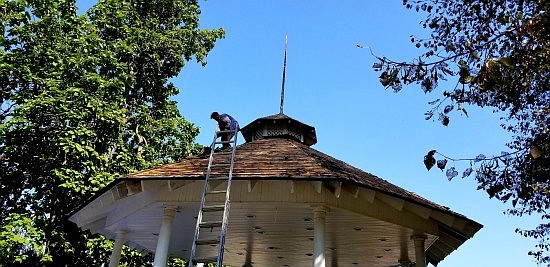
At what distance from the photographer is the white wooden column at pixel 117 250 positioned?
547 inches

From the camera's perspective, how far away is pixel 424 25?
10492mm

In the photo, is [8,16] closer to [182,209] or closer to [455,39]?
[182,209]

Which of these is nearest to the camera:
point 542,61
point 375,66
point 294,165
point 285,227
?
point 375,66

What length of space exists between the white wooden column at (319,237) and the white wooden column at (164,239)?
3.60 metres

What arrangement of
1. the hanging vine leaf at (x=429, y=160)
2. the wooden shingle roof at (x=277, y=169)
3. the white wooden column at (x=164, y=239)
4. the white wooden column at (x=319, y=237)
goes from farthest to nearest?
the white wooden column at (x=164, y=239) → the wooden shingle roof at (x=277, y=169) → the white wooden column at (x=319, y=237) → the hanging vine leaf at (x=429, y=160)

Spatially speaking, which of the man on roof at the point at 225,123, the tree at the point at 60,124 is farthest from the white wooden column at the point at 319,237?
the tree at the point at 60,124

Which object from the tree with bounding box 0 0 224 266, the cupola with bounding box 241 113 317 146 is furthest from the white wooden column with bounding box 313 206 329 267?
the tree with bounding box 0 0 224 266

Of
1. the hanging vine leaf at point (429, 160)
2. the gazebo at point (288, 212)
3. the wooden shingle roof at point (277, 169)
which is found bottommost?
the hanging vine leaf at point (429, 160)

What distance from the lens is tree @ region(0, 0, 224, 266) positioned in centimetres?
2031

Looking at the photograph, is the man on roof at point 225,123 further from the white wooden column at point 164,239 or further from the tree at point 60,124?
the tree at point 60,124

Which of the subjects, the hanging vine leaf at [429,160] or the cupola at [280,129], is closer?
the hanging vine leaf at [429,160]

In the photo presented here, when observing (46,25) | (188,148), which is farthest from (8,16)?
(188,148)

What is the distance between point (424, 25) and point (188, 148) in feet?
62.9

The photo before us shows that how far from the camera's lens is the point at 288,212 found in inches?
467
